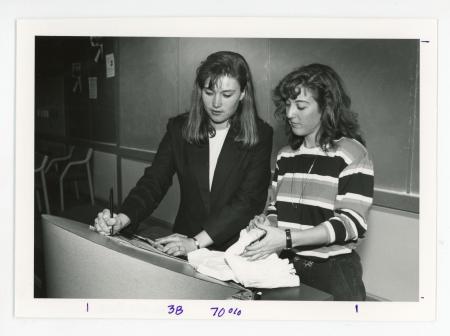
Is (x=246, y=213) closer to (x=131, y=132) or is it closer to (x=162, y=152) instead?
(x=162, y=152)

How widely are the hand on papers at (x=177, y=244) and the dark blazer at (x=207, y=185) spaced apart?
0.11 ft

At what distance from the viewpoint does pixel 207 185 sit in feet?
3.67

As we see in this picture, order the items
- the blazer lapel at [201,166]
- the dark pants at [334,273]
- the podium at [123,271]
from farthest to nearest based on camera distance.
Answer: the blazer lapel at [201,166] < the dark pants at [334,273] < the podium at [123,271]

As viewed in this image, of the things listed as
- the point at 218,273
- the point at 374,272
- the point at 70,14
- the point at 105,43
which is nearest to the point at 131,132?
the point at 105,43

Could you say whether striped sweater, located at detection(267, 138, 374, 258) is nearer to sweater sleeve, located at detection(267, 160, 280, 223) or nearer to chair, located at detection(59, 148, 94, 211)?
sweater sleeve, located at detection(267, 160, 280, 223)

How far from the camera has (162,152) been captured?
1143mm

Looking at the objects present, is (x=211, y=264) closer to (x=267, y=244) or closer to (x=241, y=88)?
(x=267, y=244)

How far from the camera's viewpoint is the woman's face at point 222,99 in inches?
42.5

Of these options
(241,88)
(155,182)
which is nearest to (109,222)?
(155,182)

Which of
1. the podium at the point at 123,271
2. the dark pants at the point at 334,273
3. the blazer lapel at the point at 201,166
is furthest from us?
the blazer lapel at the point at 201,166

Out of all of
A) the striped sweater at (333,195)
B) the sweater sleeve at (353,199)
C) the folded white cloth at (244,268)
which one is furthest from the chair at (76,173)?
the sweater sleeve at (353,199)

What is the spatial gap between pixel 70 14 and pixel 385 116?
88 cm

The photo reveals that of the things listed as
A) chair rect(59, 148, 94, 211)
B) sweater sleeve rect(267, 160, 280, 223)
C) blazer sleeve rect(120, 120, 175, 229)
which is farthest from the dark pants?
chair rect(59, 148, 94, 211)

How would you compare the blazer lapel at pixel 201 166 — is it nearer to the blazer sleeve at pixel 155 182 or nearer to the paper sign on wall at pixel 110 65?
the blazer sleeve at pixel 155 182
